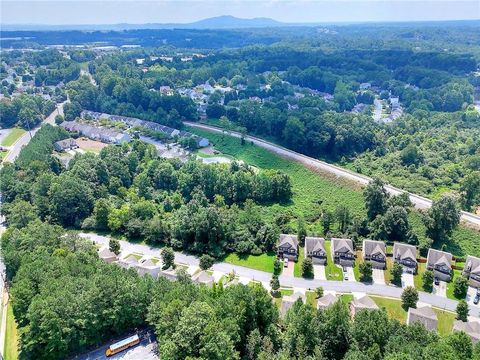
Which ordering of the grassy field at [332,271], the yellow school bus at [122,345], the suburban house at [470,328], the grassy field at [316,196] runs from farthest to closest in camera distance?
1. the grassy field at [316,196]
2. the grassy field at [332,271]
3. the suburban house at [470,328]
4. the yellow school bus at [122,345]

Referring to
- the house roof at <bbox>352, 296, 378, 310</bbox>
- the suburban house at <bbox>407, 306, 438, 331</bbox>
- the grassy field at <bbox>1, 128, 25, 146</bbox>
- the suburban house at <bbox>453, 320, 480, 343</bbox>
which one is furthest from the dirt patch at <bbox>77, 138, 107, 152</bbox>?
the suburban house at <bbox>453, 320, 480, 343</bbox>

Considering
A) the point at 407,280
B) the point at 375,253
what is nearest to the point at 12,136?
the point at 375,253

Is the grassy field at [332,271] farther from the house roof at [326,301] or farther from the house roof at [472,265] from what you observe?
the house roof at [472,265]

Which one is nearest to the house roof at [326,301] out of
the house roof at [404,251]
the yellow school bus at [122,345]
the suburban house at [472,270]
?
the house roof at [404,251]

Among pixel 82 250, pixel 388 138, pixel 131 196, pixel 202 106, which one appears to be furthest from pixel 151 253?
pixel 202 106

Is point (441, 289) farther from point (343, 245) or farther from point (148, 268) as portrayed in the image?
point (148, 268)

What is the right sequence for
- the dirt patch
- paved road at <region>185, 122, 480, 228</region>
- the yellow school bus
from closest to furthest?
the yellow school bus → paved road at <region>185, 122, 480, 228</region> → the dirt patch

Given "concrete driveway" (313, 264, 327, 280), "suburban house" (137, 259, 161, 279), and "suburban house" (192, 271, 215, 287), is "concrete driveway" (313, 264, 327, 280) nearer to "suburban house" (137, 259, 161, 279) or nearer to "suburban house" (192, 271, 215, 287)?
"suburban house" (192, 271, 215, 287)
